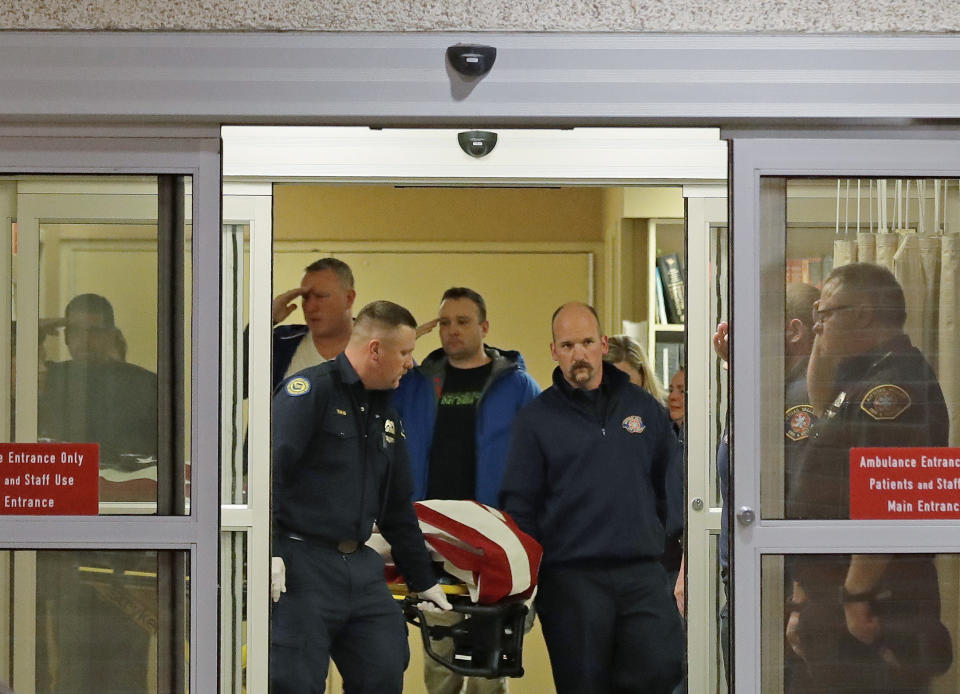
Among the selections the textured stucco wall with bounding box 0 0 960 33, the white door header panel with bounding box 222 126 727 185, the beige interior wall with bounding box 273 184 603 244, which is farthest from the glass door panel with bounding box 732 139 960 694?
the beige interior wall with bounding box 273 184 603 244

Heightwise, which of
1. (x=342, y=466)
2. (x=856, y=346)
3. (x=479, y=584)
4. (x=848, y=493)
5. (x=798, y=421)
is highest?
(x=856, y=346)

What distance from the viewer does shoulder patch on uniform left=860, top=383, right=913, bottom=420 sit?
184 cm

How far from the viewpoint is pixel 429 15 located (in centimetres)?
180

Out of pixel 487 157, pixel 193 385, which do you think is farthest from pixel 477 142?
pixel 193 385

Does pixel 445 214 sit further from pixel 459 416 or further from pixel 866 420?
pixel 866 420

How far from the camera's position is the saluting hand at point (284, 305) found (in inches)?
148

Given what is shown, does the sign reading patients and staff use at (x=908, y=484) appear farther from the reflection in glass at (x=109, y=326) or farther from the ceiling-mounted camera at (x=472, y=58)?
the reflection in glass at (x=109, y=326)

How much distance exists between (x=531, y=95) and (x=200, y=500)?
95cm

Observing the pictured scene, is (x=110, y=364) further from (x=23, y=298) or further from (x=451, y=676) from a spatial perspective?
(x=451, y=676)

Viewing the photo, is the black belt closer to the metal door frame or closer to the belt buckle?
the belt buckle

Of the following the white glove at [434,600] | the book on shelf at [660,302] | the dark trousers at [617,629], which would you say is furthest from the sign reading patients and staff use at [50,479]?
the book on shelf at [660,302]

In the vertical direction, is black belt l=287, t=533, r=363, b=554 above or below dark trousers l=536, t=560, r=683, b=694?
above

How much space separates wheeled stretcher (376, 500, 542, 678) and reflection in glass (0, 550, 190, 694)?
6.27ft

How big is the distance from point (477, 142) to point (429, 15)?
1300mm
